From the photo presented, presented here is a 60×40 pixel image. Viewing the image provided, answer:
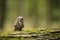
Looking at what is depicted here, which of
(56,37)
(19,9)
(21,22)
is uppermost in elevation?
(19,9)

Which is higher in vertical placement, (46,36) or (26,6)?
(26,6)

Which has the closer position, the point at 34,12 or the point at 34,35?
the point at 34,35

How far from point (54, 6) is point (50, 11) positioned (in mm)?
261

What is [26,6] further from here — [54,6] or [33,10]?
[54,6]

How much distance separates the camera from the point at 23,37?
3.52 meters

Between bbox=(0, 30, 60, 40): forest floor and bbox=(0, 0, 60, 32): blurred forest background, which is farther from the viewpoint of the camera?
bbox=(0, 0, 60, 32): blurred forest background

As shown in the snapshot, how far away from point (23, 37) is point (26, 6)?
3482 mm

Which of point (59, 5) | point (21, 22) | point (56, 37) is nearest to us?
point (56, 37)

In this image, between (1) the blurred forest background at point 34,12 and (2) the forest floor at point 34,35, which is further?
(1) the blurred forest background at point 34,12

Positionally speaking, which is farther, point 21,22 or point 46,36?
point 21,22

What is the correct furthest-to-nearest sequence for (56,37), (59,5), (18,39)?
(59,5) < (56,37) < (18,39)

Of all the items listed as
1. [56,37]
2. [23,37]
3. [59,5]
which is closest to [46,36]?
[56,37]

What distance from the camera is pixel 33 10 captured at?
7.06 meters

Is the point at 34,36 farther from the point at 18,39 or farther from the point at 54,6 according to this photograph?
the point at 54,6
